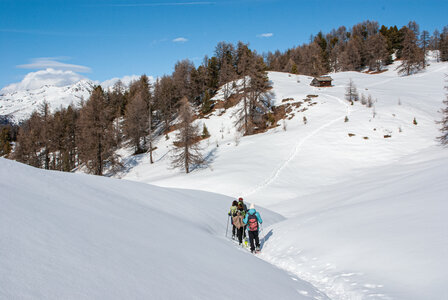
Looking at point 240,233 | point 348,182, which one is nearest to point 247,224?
point 240,233

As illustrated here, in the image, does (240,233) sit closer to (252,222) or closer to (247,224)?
(247,224)

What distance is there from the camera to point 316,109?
124ft

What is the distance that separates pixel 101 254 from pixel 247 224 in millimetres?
5228

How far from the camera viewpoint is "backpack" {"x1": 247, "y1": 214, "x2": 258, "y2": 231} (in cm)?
805

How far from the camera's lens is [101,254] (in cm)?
366

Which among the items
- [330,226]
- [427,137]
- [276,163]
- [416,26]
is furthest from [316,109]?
[416,26]

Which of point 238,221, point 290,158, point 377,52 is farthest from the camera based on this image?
point 377,52

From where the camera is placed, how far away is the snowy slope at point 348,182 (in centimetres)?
541

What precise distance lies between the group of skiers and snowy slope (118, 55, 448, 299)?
1.96 feet

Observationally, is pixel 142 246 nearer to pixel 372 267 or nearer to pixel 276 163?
pixel 372 267

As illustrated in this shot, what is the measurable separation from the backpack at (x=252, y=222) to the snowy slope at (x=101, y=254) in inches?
65.6

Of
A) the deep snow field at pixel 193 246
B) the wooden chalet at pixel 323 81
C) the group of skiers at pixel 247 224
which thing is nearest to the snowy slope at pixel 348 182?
the deep snow field at pixel 193 246

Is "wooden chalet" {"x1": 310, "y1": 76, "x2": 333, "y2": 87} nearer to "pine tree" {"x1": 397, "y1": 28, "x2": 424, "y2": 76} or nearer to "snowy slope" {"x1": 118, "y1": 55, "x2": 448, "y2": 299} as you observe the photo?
"snowy slope" {"x1": 118, "y1": 55, "x2": 448, "y2": 299}

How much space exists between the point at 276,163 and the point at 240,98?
22.9m
